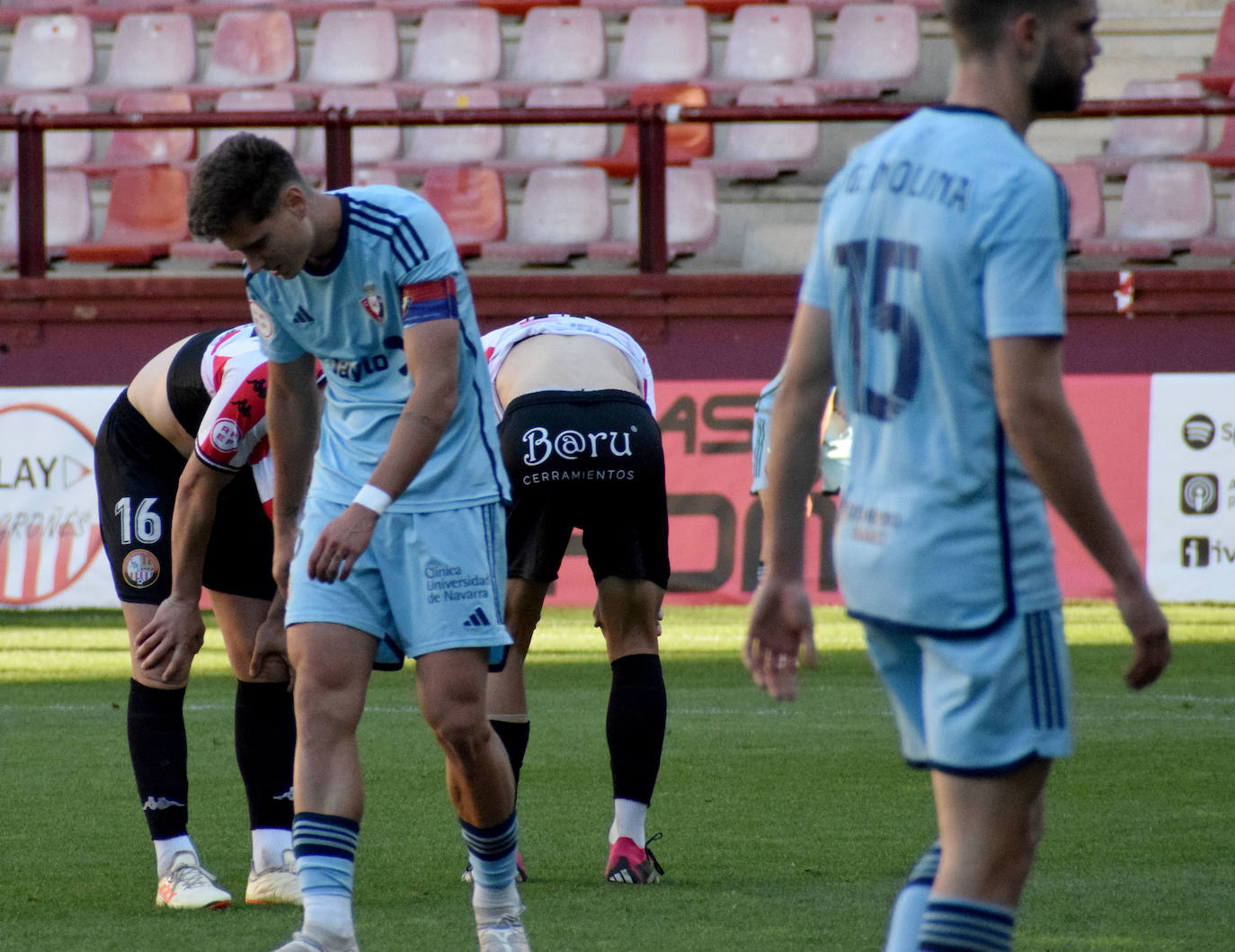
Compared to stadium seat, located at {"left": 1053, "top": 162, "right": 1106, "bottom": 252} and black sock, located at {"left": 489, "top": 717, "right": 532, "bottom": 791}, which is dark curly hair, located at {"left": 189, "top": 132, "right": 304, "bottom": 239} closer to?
black sock, located at {"left": 489, "top": 717, "right": 532, "bottom": 791}

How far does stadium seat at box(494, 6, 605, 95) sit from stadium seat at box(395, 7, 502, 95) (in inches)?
8.3

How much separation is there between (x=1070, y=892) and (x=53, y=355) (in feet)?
31.7

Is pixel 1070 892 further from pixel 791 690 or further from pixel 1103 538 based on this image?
pixel 1103 538

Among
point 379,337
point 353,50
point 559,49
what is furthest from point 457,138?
point 379,337

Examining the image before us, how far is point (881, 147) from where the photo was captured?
2.64 m

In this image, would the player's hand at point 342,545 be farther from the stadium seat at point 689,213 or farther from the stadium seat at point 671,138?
the stadium seat at point 671,138

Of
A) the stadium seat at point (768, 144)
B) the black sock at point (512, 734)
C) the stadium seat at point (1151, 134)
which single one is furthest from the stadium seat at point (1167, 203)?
the black sock at point (512, 734)

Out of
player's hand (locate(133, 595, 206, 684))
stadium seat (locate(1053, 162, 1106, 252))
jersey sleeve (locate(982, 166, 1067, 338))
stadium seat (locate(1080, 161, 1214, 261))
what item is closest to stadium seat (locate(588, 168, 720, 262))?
stadium seat (locate(1053, 162, 1106, 252))

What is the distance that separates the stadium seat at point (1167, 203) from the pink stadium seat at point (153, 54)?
27.3 ft

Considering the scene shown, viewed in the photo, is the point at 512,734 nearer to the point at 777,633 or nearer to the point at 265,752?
the point at 265,752

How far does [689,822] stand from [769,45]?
448 inches

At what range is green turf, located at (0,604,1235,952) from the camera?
4.30 m

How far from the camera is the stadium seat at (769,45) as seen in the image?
52.0ft

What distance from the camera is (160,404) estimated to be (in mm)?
4781
